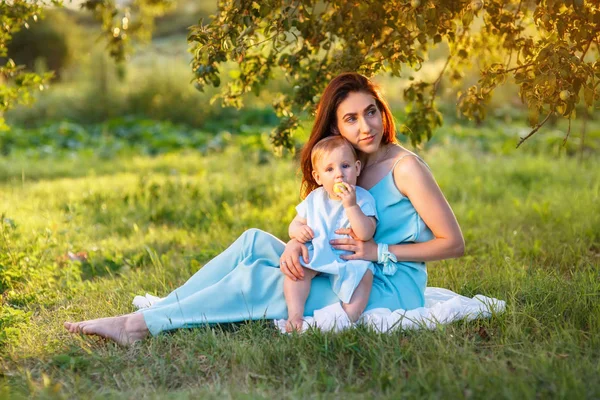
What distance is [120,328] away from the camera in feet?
10.4

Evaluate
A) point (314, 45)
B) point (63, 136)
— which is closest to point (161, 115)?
point (63, 136)

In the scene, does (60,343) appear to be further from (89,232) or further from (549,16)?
(549,16)

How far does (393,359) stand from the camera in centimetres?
278

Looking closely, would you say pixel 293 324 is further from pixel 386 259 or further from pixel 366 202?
pixel 366 202

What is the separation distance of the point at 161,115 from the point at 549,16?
9717mm

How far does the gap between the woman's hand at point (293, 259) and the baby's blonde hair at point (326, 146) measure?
39cm

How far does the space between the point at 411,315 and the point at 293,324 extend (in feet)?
1.78

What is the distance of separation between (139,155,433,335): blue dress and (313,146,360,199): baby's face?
0.21m

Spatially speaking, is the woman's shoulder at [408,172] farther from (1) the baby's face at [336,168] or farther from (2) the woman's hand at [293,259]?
(2) the woman's hand at [293,259]

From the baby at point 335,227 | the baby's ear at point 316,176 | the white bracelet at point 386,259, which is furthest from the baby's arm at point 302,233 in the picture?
the white bracelet at point 386,259

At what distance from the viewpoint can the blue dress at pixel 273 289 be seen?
3.21 m

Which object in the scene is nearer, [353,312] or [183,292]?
[353,312]

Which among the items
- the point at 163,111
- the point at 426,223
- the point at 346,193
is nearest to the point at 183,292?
the point at 346,193

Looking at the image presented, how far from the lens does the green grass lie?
2.66 m
